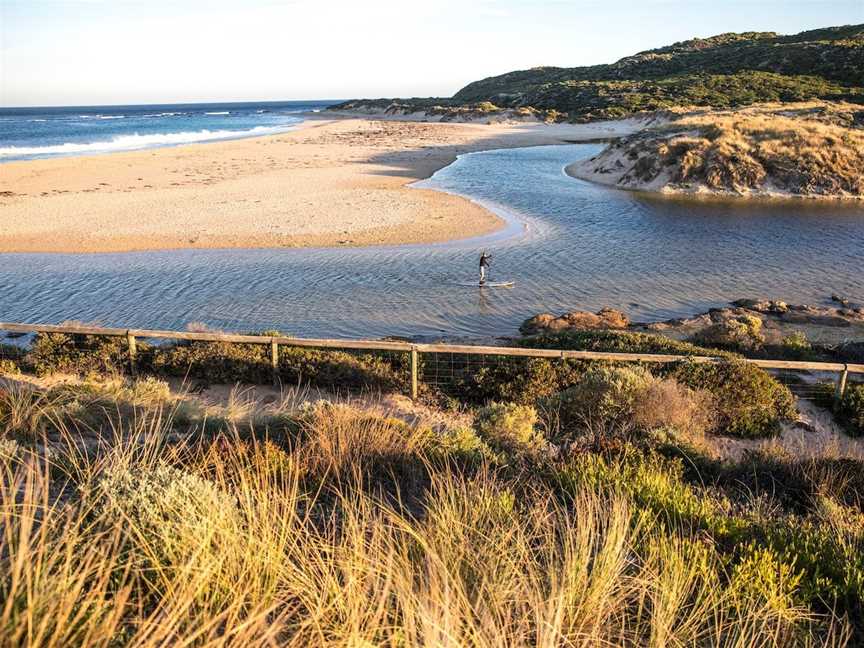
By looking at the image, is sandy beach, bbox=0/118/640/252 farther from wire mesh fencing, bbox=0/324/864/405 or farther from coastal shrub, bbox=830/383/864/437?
coastal shrub, bbox=830/383/864/437

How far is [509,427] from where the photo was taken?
7.51 metres

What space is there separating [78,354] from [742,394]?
36.3 ft

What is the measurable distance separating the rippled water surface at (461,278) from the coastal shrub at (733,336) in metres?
2.62

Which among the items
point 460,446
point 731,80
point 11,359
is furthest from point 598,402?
point 731,80

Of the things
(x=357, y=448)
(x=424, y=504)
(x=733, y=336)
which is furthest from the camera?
(x=733, y=336)

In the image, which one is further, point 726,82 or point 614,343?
point 726,82

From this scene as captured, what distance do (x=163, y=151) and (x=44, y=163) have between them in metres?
10.6

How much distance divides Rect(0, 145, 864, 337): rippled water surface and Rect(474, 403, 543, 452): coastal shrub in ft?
20.6

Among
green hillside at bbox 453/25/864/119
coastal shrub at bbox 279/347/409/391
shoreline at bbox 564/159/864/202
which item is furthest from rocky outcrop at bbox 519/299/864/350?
green hillside at bbox 453/25/864/119

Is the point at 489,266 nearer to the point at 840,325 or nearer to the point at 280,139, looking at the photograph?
the point at 840,325

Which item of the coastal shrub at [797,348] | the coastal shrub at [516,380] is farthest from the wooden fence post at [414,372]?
the coastal shrub at [797,348]

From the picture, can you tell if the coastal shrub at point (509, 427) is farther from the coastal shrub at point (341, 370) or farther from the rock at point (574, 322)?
the rock at point (574, 322)

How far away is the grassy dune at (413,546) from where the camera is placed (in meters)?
2.87

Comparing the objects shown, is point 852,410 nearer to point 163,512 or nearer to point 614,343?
point 614,343
